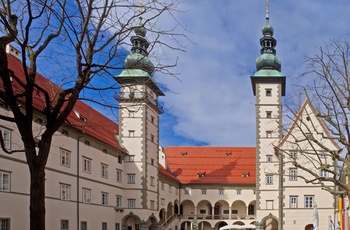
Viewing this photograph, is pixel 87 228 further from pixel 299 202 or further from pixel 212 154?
pixel 212 154

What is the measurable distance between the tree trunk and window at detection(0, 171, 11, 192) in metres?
16.1

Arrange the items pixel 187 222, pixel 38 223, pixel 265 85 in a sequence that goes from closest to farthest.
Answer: pixel 38 223
pixel 265 85
pixel 187 222

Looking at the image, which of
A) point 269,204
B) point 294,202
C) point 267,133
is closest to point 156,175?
point 269,204

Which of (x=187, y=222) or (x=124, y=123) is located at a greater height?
(x=124, y=123)

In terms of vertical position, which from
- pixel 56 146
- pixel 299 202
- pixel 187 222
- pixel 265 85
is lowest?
pixel 187 222

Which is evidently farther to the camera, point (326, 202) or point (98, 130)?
point (326, 202)

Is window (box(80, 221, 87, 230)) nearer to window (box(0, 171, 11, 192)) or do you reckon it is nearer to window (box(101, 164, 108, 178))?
window (box(101, 164, 108, 178))

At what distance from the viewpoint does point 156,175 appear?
42.8 metres

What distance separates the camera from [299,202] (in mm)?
40688

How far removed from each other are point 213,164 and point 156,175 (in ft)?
48.0

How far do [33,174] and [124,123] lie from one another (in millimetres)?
33566

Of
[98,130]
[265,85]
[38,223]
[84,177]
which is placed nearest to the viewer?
[38,223]

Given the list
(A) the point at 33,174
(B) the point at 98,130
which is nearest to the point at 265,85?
(B) the point at 98,130

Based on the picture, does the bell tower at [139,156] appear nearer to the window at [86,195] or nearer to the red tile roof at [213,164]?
Answer: the window at [86,195]
